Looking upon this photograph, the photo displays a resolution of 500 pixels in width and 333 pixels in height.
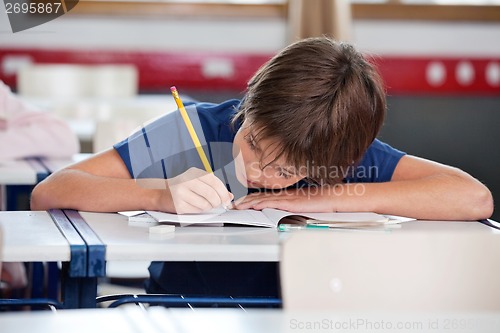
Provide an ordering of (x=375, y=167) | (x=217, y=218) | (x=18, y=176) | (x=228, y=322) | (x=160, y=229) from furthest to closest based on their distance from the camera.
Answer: (x=18, y=176), (x=375, y=167), (x=217, y=218), (x=160, y=229), (x=228, y=322)

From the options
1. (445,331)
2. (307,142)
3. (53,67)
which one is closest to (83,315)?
(445,331)

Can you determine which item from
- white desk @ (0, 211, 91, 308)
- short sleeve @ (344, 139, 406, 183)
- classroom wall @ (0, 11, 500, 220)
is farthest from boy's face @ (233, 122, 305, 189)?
Answer: classroom wall @ (0, 11, 500, 220)

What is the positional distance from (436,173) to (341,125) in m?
0.34

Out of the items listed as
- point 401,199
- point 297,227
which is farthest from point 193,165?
point 401,199

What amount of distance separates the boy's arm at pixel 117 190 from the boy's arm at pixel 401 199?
16 cm

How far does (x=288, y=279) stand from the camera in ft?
3.95

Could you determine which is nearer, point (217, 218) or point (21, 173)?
point (217, 218)

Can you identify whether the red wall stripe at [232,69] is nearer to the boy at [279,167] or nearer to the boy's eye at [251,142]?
the boy at [279,167]

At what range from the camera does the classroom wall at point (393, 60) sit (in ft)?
16.0

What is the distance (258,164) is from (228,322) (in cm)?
64

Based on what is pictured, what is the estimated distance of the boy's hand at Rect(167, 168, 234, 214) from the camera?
1564mm

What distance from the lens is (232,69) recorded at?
500cm

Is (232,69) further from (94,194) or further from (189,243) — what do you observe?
(189,243)

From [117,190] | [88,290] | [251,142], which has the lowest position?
Result: [88,290]
